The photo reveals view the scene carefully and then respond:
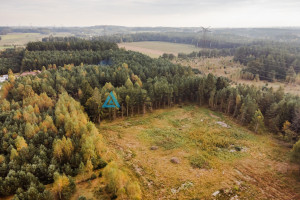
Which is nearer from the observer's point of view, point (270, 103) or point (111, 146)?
point (111, 146)

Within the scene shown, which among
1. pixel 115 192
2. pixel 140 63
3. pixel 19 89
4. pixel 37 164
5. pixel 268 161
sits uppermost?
pixel 140 63

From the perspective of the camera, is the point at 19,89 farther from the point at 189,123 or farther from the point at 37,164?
the point at 189,123

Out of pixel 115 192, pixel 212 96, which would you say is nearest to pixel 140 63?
pixel 212 96

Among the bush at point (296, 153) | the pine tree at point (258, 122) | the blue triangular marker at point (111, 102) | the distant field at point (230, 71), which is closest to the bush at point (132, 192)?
the blue triangular marker at point (111, 102)

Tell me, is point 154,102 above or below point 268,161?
above

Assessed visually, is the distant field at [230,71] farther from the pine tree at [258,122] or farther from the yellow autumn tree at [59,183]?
the yellow autumn tree at [59,183]
